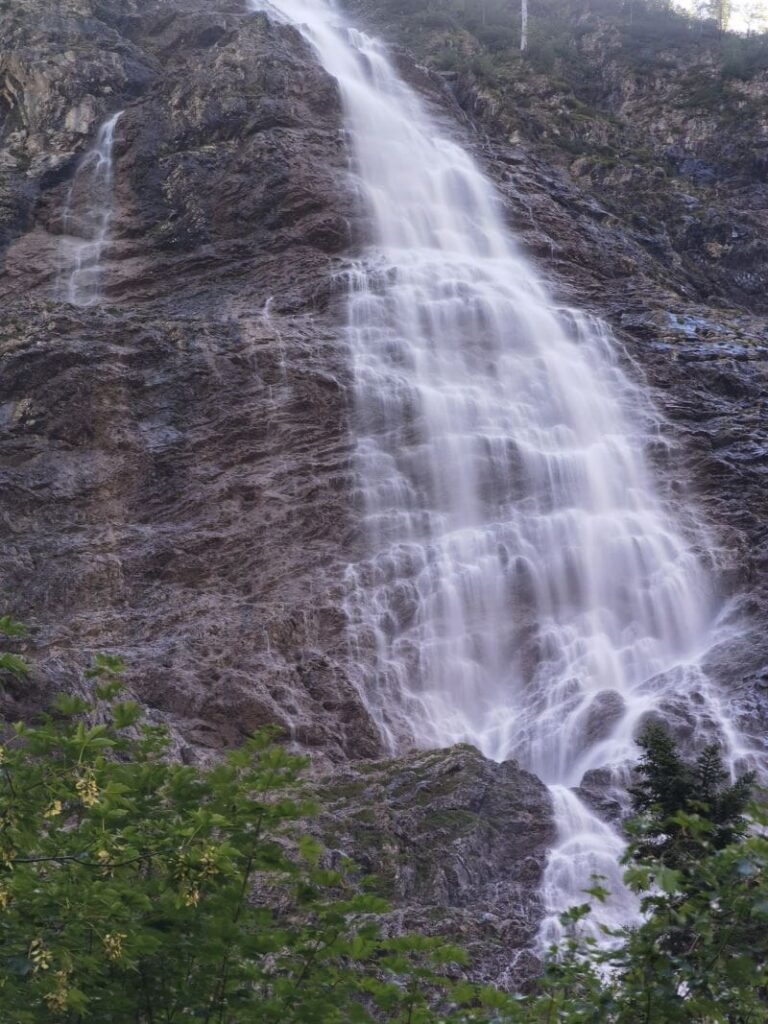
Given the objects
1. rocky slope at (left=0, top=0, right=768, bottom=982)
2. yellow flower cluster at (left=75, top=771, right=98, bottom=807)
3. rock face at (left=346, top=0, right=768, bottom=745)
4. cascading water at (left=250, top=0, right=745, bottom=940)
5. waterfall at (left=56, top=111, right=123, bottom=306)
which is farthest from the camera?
waterfall at (left=56, top=111, right=123, bottom=306)

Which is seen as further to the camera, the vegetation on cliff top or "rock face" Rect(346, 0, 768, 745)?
"rock face" Rect(346, 0, 768, 745)

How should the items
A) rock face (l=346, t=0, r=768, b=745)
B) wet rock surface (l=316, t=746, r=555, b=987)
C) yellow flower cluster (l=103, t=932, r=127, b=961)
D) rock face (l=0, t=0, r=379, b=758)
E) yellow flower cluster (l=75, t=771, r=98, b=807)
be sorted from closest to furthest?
yellow flower cluster (l=103, t=932, r=127, b=961), yellow flower cluster (l=75, t=771, r=98, b=807), wet rock surface (l=316, t=746, r=555, b=987), rock face (l=0, t=0, r=379, b=758), rock face (l=346, t=0, r=768, b=745)

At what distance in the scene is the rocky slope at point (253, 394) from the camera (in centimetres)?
1567

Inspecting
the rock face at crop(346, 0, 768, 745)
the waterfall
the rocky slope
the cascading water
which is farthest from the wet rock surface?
the waterfall

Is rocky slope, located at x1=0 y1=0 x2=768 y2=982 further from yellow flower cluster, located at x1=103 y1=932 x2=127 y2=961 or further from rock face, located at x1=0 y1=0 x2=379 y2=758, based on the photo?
yellow flower cluster, located at x1=103 y1=932 x2=127 y2=961

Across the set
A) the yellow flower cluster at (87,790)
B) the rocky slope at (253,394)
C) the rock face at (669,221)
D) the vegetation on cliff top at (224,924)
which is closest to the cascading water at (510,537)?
the rocky slope at (253,394)

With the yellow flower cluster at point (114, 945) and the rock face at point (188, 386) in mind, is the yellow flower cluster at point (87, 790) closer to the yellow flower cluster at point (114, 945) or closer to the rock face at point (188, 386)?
the yellow flower cluster at point (114, 945)

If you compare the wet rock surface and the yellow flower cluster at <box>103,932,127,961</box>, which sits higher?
the yellow flower cluster at <box>103,932,127,961</box>

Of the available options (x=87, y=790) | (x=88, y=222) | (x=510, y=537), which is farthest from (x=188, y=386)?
(x=87, y=790)

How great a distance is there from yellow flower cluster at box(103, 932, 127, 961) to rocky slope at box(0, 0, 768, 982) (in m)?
8.20

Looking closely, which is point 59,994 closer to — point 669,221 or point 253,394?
point 253,394

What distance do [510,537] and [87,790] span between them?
59.3 ft

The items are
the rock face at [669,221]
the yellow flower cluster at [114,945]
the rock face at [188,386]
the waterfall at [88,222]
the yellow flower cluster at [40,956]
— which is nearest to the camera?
the yellow flower cluster at [40,956]

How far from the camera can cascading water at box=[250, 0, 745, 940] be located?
18.7 metres
